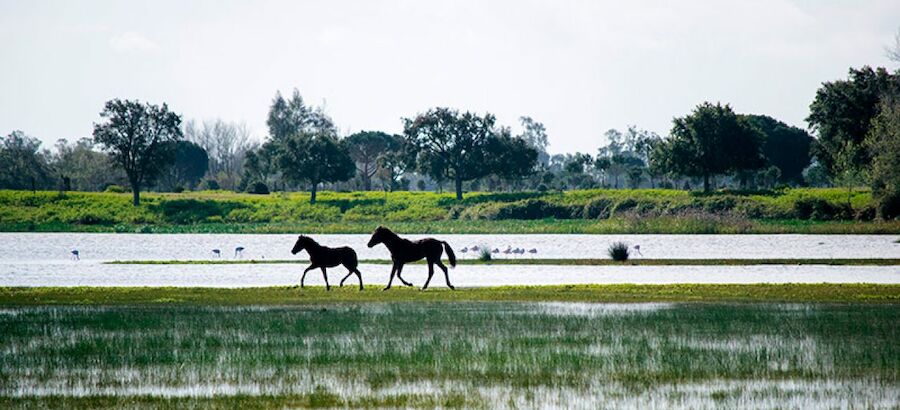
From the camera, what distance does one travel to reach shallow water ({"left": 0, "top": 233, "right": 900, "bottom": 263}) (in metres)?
61.4

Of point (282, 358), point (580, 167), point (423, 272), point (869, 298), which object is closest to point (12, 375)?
point (282, 358)

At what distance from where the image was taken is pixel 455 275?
46.0 meters

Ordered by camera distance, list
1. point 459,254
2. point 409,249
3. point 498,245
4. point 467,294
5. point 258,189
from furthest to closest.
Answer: point 258,189 < point 498,245 < point 459,254 < point 409,249 < point 467,294

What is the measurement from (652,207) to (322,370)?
273ft

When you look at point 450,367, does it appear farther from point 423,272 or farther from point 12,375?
point 423,272

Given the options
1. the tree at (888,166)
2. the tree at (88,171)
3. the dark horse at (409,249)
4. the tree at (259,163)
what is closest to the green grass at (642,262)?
the dark horse at (409,249)

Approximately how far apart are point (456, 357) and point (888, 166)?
199ft

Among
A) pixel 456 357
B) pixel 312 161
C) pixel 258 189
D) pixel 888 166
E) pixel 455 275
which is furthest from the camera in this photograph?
pixel 258 189

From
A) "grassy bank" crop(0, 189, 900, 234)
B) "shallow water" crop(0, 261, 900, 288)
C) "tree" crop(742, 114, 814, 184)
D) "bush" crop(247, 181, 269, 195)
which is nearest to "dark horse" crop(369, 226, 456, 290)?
"shallow water" crop(0, 261, 900, 288)

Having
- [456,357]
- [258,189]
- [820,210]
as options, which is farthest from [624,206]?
[456,357]

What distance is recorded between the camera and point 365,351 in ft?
72.7

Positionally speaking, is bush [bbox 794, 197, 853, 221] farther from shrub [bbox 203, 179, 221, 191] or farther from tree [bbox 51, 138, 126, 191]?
tree [bbox 51, 138, 126, 191]

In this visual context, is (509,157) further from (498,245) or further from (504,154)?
(498,245)

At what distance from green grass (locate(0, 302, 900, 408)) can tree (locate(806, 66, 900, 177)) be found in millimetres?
81591
